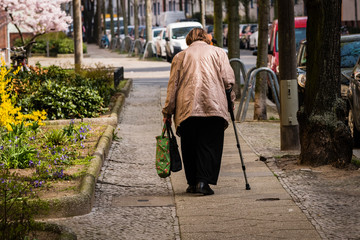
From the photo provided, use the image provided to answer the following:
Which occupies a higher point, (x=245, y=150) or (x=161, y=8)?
(x=161, y=8)

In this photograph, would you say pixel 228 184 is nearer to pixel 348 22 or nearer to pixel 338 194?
pixel 338 194

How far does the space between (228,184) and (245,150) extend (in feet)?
7.35

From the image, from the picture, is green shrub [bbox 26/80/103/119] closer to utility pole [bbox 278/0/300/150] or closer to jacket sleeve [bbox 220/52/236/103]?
utility pole [bbox 278/0/300/150]

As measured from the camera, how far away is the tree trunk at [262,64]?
13828 millimetres

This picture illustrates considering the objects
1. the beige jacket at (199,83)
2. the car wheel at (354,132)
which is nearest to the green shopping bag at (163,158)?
the beige jacket at (199,83)

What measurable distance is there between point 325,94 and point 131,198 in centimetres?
260

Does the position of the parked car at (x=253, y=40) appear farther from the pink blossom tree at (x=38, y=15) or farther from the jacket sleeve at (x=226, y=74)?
the jacket sleeve at (x=226, y=74)

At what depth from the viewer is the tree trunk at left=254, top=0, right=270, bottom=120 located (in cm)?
1383

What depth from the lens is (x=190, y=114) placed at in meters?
7.50

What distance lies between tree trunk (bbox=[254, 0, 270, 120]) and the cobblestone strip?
83.2 inches

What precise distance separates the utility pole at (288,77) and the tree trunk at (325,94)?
1195 mm

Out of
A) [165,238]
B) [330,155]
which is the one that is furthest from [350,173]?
[165,238]

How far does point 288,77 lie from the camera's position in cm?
1008

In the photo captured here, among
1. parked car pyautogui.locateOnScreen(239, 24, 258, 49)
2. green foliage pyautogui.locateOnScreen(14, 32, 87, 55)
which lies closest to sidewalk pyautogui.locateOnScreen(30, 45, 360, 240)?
green foliage pyautogui.locateOnScreen(14, 32, 87, 55)
